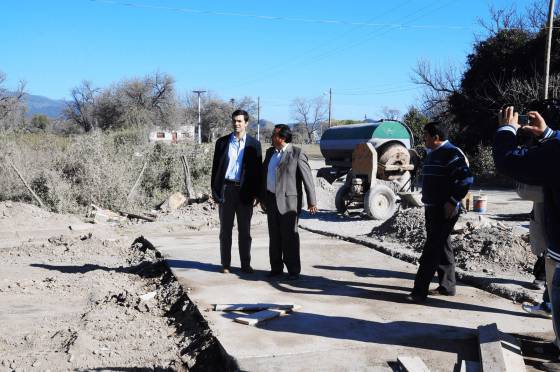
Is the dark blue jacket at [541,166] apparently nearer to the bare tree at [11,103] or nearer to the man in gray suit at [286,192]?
the man in gray suit at [286,192]

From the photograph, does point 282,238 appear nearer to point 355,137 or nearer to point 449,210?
point 449,210

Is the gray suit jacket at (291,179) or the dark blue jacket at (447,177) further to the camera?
the gray suit jacket at (291,179)

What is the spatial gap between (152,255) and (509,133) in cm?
684

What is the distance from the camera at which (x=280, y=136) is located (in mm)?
6922

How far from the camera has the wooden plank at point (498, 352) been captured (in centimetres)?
388

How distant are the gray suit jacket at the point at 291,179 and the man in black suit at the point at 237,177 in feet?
1.45

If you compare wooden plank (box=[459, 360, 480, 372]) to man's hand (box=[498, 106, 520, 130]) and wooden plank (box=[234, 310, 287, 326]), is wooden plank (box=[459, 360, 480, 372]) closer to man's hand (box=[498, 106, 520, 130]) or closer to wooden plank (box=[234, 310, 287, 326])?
man's hand (box=[498, 106, 520, 130])

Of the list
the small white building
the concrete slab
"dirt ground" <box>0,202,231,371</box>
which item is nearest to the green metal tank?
the small white building

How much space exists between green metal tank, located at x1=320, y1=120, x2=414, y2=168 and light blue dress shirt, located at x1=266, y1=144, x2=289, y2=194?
948 centimetres

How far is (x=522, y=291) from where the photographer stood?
6.18 meters

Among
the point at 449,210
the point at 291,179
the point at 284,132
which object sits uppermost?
the point at 284,132

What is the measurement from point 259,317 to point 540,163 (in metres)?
2.79

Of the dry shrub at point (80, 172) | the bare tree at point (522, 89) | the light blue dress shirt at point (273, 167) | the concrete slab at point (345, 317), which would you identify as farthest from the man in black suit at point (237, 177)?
the bare tree at point (522, 89)

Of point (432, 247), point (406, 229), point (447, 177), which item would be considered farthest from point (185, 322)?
point (406, 229)
